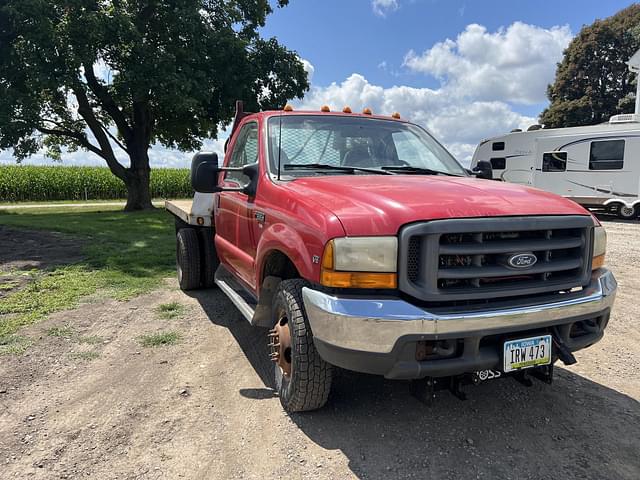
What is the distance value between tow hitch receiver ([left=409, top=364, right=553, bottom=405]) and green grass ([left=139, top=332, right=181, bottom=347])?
260 centimetres

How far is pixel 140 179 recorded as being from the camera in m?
19.8

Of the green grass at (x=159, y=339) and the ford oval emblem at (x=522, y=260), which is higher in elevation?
the ford oval emblem at (x=522, y=260)

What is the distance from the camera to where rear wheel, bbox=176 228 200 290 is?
20.0ft

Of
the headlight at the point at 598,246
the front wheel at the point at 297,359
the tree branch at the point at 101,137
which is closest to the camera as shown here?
the front wheel at the point at 297,359

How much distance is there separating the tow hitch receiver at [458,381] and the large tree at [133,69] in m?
13.7

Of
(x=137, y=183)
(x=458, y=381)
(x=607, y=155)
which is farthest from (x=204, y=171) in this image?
(x=137, y=183)

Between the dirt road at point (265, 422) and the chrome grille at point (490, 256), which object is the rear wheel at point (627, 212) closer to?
the dirt road at point (265, 422)

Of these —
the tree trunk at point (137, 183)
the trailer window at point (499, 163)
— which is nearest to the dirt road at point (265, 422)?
the trailer window at point (499, 163)

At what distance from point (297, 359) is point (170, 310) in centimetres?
313

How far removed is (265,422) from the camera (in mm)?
3121

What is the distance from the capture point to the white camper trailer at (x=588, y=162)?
15.2 m

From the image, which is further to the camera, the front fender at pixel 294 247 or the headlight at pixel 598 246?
the headlight at pixel 598 246

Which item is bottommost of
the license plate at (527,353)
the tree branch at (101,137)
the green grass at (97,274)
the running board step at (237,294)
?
the green grass at (97,274)

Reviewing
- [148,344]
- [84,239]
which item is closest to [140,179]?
[84,239]
